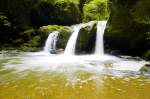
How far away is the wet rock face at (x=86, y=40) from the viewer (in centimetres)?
2034

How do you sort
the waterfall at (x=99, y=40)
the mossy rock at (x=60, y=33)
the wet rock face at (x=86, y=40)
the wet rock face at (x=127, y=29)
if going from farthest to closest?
→ the mossy rock at (x=60, y=33) < the wet rock face at (x=86, y=40) < the waterfall at (x=99, y=40) < the wet rock face at (x=127, y=29)

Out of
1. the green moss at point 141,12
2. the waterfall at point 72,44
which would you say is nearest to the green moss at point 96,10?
the waterfall at point 72,44

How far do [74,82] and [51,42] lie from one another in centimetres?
1268

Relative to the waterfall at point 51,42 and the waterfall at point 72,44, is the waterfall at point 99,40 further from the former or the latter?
the waterfall at point 51,42

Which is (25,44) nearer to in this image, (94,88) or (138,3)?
(138,3)

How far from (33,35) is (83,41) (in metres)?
5.62

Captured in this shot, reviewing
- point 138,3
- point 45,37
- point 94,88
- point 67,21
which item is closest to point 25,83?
point 94,88

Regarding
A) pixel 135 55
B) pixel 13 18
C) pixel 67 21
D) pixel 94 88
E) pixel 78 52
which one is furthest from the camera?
pixel 67 21

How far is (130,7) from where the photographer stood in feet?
58.7

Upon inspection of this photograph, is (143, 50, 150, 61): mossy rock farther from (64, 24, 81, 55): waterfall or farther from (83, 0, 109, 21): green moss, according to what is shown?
(83, 0, 109, 21): green moss

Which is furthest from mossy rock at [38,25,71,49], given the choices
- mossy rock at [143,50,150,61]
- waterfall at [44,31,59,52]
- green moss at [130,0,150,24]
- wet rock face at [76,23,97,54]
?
mossy rock at [143,50,150,61]

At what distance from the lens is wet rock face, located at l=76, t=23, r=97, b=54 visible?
66.7 ft

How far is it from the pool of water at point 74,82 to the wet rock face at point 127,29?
4062 millimetres

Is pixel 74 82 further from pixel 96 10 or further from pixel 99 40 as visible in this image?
pixel 96 10
